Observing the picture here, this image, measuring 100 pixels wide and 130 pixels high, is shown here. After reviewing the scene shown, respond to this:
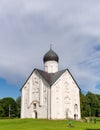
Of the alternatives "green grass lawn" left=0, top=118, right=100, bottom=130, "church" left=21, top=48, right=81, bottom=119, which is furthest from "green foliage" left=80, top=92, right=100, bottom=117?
"green grass lawn" left=0, top=118, right=100, bottom=130

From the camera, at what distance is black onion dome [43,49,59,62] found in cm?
5309

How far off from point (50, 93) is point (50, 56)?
989 cm

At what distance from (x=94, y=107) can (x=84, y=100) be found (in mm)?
8585

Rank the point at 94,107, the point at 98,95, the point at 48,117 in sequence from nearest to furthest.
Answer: the point at 48,117
the point at 94,107
the point at 98,95

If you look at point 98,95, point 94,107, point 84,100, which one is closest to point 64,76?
point 84,100

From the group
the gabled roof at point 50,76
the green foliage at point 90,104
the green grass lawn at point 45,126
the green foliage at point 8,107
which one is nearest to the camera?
the green grass lawn at point 45,126

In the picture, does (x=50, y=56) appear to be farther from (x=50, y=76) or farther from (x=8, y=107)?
A: (x=8, y=107)

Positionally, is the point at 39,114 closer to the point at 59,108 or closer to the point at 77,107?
the point at 59,108

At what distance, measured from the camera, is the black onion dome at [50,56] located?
5309 centimetres

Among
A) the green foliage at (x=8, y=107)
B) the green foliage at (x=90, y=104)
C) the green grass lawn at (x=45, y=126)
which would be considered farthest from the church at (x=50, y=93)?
the green foliage at (x=90, y=104)

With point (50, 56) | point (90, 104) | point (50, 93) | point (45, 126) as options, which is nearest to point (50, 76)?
point (50, 56)

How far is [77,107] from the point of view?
170 feet

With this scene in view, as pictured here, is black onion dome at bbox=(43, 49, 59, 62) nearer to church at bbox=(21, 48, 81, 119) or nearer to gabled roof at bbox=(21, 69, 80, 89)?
church at bbox=(21, 48, 81, 119)

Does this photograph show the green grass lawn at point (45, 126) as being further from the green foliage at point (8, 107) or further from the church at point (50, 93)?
the green foliage at point (8, 107)
